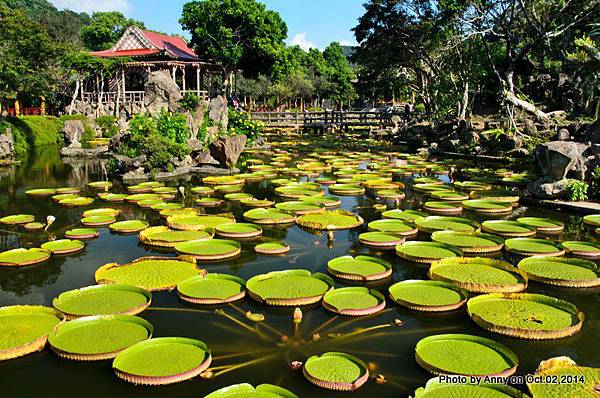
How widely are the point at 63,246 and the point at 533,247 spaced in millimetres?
7368

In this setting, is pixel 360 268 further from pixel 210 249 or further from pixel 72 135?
pixel 72 135

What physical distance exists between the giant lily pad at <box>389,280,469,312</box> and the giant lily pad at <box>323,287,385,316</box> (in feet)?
0.80

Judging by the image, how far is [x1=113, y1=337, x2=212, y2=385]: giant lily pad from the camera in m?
4.06

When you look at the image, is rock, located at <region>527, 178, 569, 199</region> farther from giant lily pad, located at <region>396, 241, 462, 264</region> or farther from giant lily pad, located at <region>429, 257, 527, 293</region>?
giant lily pad, located at <region>429, 257, 527, 293</region>

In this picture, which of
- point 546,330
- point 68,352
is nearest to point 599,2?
point 546,330

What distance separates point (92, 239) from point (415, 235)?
→ 565 cm

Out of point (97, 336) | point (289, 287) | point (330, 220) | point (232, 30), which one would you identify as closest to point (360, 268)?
point (289, 287)

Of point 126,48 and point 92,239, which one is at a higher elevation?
point 126,48

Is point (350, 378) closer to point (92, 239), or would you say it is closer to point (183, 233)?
point (183, 233)

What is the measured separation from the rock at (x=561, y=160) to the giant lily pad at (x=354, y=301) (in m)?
6.82

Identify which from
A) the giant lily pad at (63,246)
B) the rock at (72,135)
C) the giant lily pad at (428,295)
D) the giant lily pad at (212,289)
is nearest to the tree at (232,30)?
the rock at (72,135)

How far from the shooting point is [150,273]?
642 cm

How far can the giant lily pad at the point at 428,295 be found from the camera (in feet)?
18.1

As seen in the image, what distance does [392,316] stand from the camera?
18.0ft
